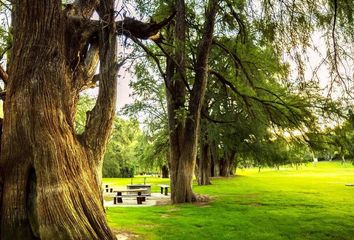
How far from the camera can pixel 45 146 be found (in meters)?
6.67

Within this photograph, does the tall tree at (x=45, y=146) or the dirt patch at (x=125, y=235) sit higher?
the tall tree at (x=45, y=146)

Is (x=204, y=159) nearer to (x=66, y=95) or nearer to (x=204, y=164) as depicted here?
(x=204, y=164)

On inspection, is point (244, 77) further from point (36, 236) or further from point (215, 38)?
point (36, 236)

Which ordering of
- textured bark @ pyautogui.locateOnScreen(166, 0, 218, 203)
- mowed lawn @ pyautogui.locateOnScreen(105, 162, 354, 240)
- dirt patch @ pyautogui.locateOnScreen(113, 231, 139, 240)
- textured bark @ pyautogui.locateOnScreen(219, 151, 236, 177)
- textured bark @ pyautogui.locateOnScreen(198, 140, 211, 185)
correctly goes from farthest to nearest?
textured bark @ pyautogui.locateOnScreen(219, 151, 236, 177) → textured bark @ pyautogui.locateOnScreen(198, 140, 211, 185) → textured bark @ pyautogui.locateOnScreen(166, 0, 218, 203) → mowed lawn @ pyautogui.locateOnScreen(105, 162, 354, 240) → dirt patch @ pyautogui.locateOnScreen(113, 231, 139, 240)

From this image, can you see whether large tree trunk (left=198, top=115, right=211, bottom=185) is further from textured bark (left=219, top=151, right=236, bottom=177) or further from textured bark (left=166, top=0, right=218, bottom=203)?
textured bark (left=166, top=0, right=218, bottom=203)

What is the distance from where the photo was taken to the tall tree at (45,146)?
21.2ft

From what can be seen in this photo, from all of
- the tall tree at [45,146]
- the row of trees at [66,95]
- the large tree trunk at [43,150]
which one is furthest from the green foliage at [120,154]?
the large tree trunk at [43,150]

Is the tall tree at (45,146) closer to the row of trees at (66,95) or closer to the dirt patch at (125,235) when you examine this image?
the row of trees at (66,95)

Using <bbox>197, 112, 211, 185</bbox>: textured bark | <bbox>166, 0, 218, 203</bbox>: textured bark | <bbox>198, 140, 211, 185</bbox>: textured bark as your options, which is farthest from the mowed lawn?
<bbox>198, 140, 211, 185</bbox>: textured bark

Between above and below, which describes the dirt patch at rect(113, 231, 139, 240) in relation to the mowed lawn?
above

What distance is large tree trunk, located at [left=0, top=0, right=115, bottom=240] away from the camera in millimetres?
6453

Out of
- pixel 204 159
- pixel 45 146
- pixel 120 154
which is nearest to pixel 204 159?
pixel 204 159

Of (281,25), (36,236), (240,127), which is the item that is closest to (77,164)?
(36,236)

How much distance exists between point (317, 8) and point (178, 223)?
6.35m
